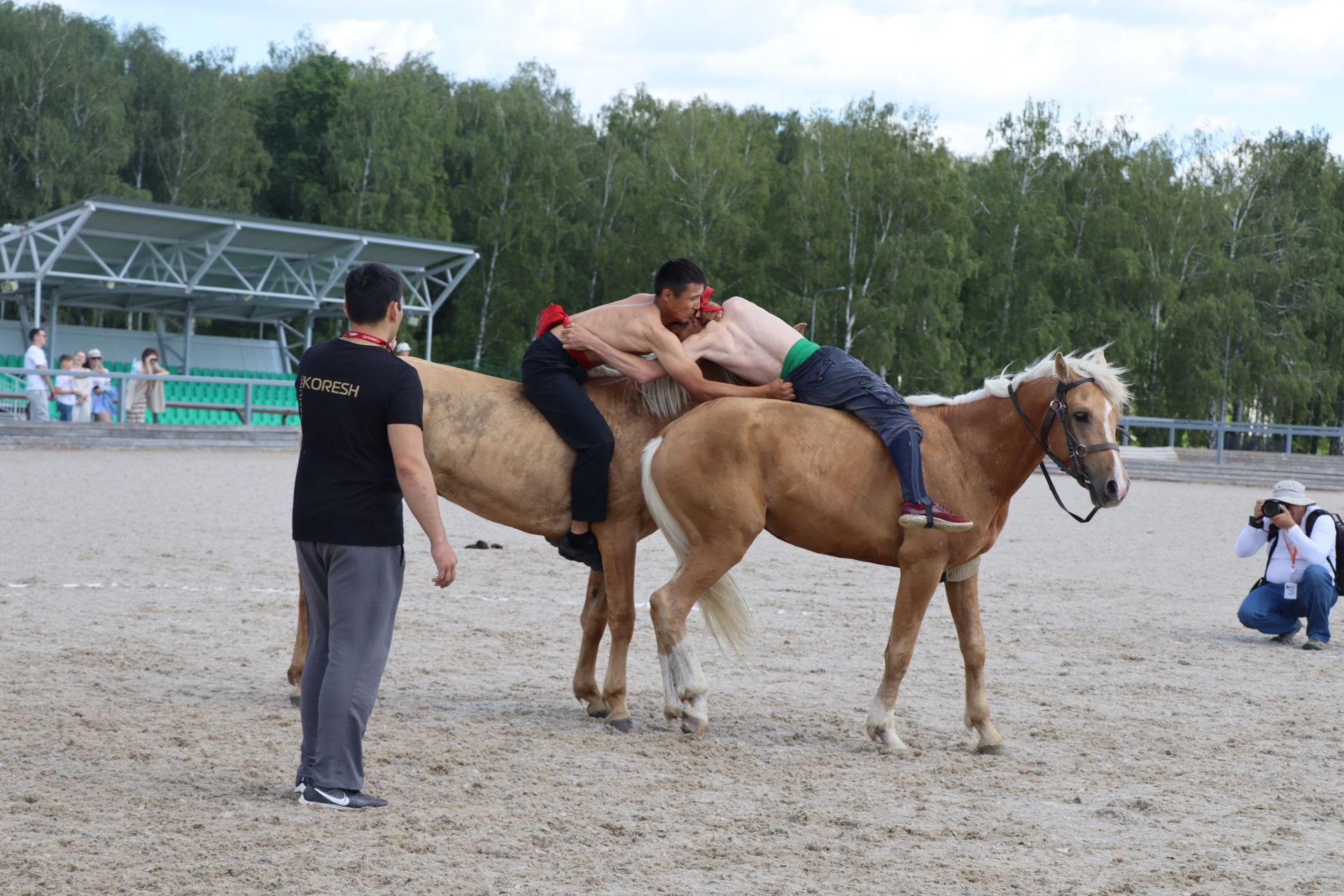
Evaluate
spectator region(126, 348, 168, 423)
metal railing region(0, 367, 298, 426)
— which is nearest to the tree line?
metal railing region(0, 367, 298, 426)

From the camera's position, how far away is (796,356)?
19.2 feet

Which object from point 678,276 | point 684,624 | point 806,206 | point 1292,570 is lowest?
point 684,624

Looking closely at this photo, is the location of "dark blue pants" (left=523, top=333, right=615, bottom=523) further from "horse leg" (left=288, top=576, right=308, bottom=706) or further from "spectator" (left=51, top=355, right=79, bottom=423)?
"spectator" (left=51, top=355, right=79, bottom=423)

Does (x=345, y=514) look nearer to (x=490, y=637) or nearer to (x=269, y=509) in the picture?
(x=490, y=637)

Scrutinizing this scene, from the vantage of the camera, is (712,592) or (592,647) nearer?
(712,592)

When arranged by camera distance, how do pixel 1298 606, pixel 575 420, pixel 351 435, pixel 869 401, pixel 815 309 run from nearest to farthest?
1. pixel 351 435
2. pixel 869 401
3. pixel 575 420
4. pixel 1298 606
5. pixel 815 309

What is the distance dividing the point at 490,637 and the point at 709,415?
2.84m

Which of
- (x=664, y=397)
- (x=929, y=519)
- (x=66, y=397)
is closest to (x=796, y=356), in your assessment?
(x=664, y=397)

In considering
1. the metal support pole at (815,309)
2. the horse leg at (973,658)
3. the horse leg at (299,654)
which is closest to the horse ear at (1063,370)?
the horse leg at (973,658)

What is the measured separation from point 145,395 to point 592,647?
21.8 m

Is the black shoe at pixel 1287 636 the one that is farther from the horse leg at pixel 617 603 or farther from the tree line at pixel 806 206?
the tree line at pixel 806 206

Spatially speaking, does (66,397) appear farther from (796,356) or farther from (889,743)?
(889,743)

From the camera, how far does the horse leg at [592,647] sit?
592 cm

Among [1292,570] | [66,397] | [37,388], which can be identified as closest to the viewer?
[1292,570]
